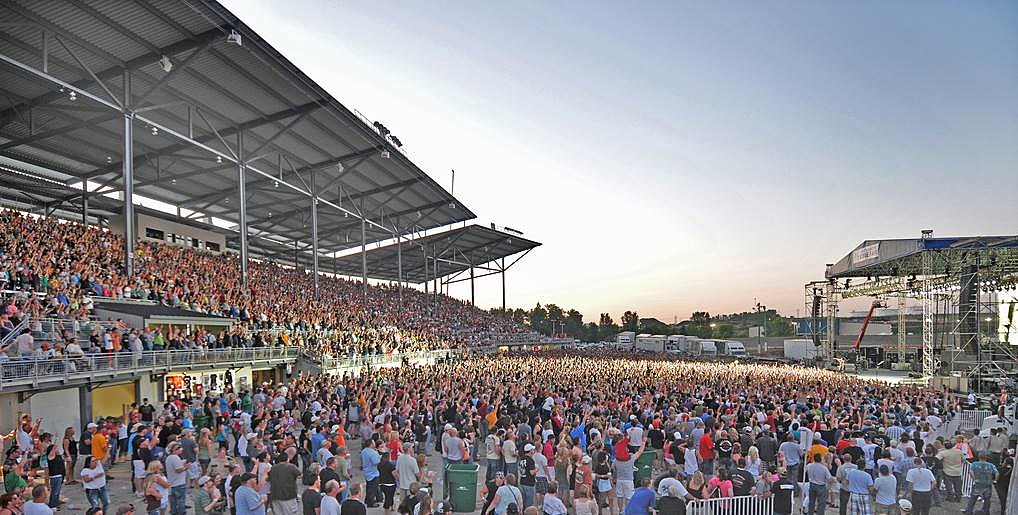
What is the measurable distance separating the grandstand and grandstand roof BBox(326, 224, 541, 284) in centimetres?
836

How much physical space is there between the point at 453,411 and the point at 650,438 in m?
5.03

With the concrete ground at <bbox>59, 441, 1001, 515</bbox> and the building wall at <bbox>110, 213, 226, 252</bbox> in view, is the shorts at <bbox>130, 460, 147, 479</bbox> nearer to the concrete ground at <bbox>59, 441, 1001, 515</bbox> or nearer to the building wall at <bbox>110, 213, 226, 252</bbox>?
the concrete ground at <bbox>59, 441, 1001, 515</bbox>

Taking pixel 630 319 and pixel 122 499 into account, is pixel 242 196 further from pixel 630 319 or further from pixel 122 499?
pixel 630 319

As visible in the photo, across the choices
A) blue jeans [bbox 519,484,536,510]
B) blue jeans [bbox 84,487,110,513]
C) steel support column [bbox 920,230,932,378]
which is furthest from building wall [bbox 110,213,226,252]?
steel support column [bbox 920,230,932,378]

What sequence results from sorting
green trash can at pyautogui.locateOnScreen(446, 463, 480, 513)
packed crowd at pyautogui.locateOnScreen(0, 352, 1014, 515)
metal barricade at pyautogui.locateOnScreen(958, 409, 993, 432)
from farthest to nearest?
metal barricade at pyautogui.locateOnScreen(958, 409, 993, 432) < green trash can at pyautogui.locateOnScreen(446, 463, 480, 513) < packed crowd at pyautogui.locateOnScreen(0, 352, 1014, 515)

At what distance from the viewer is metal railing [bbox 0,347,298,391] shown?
45.8 feet

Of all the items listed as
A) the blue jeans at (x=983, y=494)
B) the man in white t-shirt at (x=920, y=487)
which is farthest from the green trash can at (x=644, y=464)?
the blue jeans at (x=983, y=494)

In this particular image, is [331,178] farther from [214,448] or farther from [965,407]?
[965,407]

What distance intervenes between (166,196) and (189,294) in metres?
18.6

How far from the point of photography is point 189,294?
25797 mm

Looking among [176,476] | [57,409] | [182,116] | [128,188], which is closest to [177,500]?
[176,476]

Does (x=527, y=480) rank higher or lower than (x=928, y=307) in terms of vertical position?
lower

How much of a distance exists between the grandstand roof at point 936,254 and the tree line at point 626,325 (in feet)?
202

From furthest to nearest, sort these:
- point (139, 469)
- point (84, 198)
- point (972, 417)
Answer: point (84, 198) → point (972, 417) → point (139, 469)
